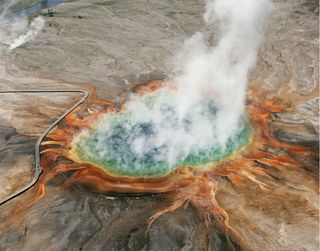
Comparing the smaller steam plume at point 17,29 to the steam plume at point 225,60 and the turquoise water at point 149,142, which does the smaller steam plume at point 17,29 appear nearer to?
the steam plume at point 225,60

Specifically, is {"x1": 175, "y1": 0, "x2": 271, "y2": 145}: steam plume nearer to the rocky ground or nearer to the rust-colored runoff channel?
the rocky ground

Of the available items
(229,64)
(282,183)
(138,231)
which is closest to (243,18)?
(229,64)

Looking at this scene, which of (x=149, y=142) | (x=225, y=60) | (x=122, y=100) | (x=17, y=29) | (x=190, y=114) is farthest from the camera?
(x=17, y=29)

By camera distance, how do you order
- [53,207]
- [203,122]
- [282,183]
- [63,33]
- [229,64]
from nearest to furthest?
[53,207]
[282,183]
[203,122]
[229,64]
[63,33]

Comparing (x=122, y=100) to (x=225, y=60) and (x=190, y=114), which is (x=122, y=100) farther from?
(x=225, y=60)

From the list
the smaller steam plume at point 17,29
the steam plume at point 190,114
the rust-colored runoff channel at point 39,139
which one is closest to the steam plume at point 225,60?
the steam plume at point 190,114

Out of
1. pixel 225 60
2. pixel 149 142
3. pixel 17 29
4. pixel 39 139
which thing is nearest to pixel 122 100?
pixel 149 142

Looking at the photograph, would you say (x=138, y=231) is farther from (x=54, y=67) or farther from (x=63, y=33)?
(x=63, y=33)
